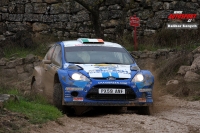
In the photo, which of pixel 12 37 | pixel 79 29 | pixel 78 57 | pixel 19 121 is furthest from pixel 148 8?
pixel 19 121

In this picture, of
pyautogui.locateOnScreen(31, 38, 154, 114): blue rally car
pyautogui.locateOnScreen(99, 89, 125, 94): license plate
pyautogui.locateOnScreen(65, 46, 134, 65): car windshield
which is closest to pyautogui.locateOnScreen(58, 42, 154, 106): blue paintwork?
pyautogui.locateOnScreen(31, 38, 154, 114): blue rally car

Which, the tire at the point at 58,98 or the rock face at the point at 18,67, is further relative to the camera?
the rock face at the point at 18,67

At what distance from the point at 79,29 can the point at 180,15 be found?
3.96m

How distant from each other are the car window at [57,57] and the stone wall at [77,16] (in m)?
9.13

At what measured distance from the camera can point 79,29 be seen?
22859 millimetres

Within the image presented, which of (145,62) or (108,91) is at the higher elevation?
(108,91)

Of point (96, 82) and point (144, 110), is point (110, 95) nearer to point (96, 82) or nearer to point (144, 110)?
point (96, 82)

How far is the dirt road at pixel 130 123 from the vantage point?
898cm

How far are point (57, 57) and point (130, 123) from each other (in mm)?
3383

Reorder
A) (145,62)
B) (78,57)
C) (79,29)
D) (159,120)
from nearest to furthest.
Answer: (159,120)
(78,57)
(145,62)
(79,29)

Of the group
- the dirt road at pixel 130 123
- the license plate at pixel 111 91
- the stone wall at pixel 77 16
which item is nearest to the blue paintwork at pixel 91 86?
the license plate at pixel 111 91

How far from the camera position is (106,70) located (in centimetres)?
1127

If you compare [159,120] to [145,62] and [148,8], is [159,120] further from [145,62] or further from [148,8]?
[148,8]

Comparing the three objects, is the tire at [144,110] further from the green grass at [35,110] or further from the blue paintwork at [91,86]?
the green grass at [35,110]
